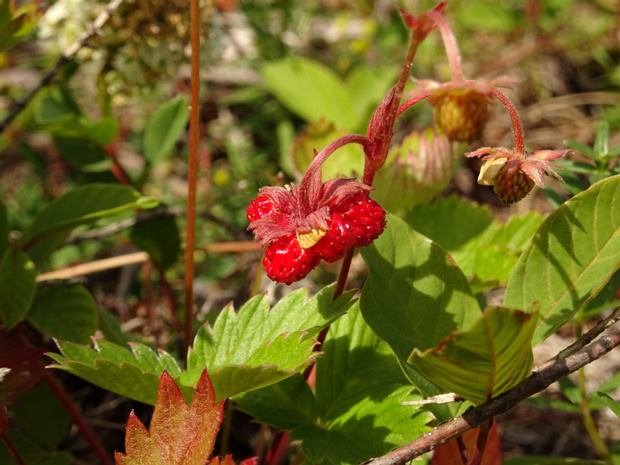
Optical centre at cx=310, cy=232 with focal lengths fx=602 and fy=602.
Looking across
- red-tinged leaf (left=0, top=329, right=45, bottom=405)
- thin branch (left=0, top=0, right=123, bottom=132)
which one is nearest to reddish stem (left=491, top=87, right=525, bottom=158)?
red-tinged leaf (left=0, top=329, right=45, bottom=405)

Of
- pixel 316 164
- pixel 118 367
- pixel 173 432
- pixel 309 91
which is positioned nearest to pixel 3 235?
pixel 118 367

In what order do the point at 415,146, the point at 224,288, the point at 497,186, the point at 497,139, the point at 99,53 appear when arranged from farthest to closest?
the point at 497,139 → the point at 224,288 → the point at 99,53 → the point at 415,146 → the point at 497,186

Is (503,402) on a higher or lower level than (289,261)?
lower

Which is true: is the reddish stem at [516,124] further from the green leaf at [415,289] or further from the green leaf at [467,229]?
the green leaf at [467,229]

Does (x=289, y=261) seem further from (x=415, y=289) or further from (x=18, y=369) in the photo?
(x=18, y=369)

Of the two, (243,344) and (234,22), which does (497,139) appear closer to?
(234,22)

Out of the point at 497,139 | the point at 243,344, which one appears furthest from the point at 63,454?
the point at 497,139

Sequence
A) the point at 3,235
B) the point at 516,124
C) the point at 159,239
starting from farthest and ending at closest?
the point at 159,239
the point at 3,235
the point at 516,124
